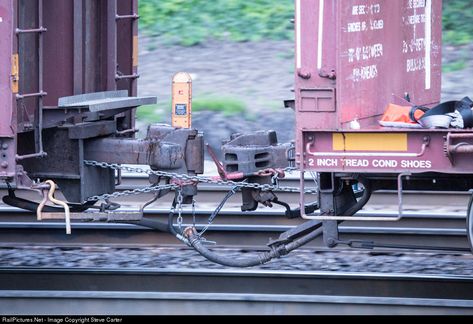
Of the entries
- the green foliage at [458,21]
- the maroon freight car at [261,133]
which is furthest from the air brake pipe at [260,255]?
the green foliage at [458,21]

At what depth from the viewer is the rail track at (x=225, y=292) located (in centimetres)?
695

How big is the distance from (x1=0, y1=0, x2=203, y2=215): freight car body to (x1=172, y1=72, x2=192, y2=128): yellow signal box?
366 millimetres

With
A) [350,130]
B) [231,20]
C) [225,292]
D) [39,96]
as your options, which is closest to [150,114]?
[231,20]

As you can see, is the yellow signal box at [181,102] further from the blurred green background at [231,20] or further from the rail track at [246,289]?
the blurred green background at [231,20]

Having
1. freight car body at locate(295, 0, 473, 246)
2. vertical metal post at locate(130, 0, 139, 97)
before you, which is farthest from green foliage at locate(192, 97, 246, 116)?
freight car body at locate(295, 0, 473, 246)

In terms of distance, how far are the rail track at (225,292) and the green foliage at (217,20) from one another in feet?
37.7

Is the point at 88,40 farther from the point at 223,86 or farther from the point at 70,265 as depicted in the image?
the point at 223,86

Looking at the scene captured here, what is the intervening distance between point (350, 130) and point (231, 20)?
1306 cm

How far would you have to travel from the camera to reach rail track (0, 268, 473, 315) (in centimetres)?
695

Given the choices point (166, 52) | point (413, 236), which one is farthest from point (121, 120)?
point (166, 52)

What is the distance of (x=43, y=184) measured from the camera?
7.28m

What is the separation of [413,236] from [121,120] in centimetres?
315

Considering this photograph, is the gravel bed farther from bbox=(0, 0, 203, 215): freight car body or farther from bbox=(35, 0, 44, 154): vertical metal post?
bbox=(35, 0, 44, 154): vertical metal post
